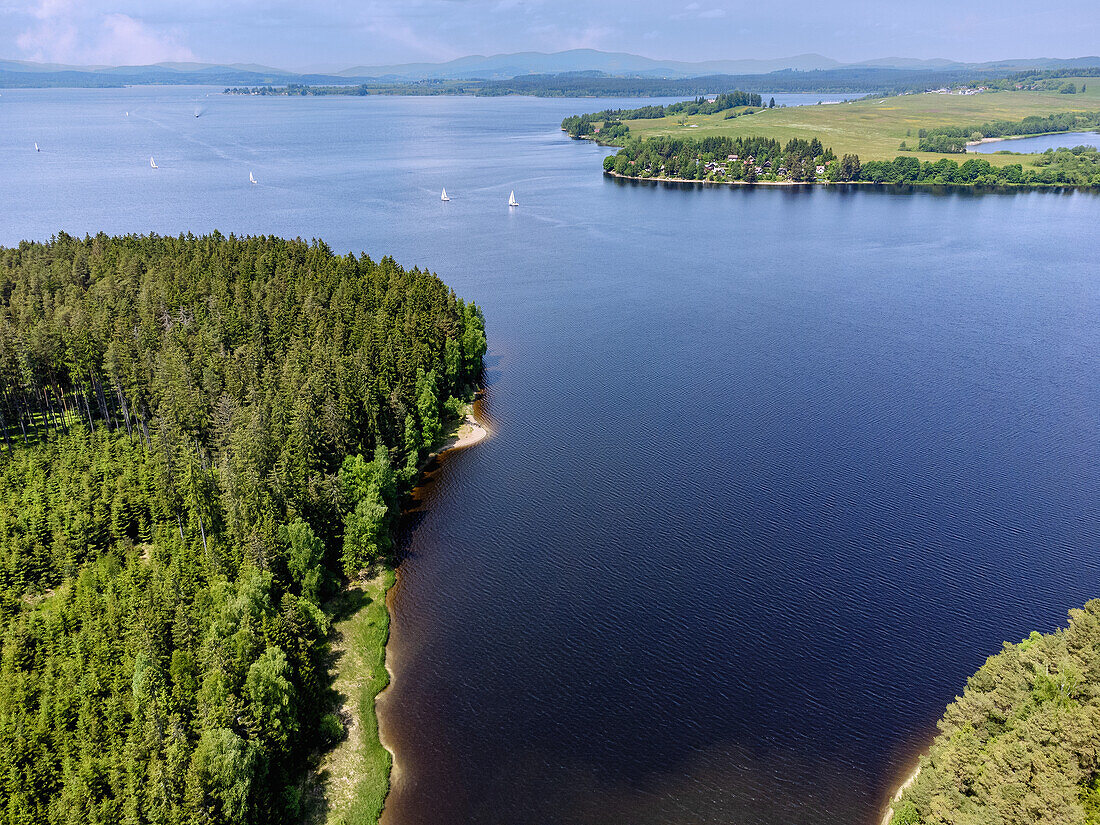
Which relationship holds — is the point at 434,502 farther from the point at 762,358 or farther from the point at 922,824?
the point at 762,358

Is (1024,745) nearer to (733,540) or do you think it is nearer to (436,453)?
(733,540)

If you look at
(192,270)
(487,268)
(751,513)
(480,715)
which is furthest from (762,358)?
(192,270)

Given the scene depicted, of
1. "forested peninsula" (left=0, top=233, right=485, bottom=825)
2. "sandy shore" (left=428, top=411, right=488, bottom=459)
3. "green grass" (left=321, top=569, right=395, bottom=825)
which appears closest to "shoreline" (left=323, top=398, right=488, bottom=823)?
"green grass" (left=321, top=569, right=395, bottom=825)

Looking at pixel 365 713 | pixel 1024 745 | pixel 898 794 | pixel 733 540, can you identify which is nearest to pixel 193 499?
pixel 365 713

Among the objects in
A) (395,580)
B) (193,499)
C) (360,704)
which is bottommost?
(360,704)

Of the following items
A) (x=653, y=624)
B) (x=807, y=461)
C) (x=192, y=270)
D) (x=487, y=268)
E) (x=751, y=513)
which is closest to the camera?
(x=653, y=624)

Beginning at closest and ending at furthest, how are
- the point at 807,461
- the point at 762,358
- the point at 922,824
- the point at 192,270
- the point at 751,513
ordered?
the point at 922,824
the point at 751,513
the point at 807,461
the point at 192,270
the point at 762,358

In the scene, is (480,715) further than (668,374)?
No
